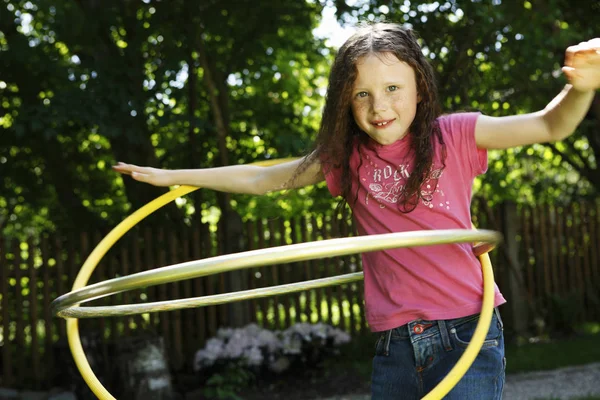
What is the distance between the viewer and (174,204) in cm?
762

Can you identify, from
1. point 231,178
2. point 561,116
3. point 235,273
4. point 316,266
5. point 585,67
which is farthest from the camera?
point 316,266

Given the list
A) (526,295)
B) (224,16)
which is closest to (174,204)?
(224,16)

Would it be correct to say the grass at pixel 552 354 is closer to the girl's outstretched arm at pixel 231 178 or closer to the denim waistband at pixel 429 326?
the girl's outstretched arm at pixel 231 178

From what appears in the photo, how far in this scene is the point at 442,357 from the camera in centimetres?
259

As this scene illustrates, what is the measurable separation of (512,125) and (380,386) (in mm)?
973

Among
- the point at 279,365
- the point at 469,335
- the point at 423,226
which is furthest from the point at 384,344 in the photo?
the point at 279,365

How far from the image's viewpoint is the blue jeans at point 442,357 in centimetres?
257

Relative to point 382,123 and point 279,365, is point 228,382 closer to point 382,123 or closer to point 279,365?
point 279,365

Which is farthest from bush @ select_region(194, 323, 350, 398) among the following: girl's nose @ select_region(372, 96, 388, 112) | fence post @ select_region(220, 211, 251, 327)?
girl's nose @ select_region(372, 96, 388, 112)

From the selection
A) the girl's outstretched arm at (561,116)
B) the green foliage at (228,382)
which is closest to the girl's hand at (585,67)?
the girl's outstretched arm at (561,116)

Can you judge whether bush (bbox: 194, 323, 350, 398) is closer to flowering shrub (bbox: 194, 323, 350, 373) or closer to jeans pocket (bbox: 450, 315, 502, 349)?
flowering shrub (bbox: 194, 323, 350, 373)

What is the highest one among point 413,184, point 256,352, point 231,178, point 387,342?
point 231,178

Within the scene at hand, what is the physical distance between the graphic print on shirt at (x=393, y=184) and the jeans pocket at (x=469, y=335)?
393mm

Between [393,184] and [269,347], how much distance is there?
14.1 ft
